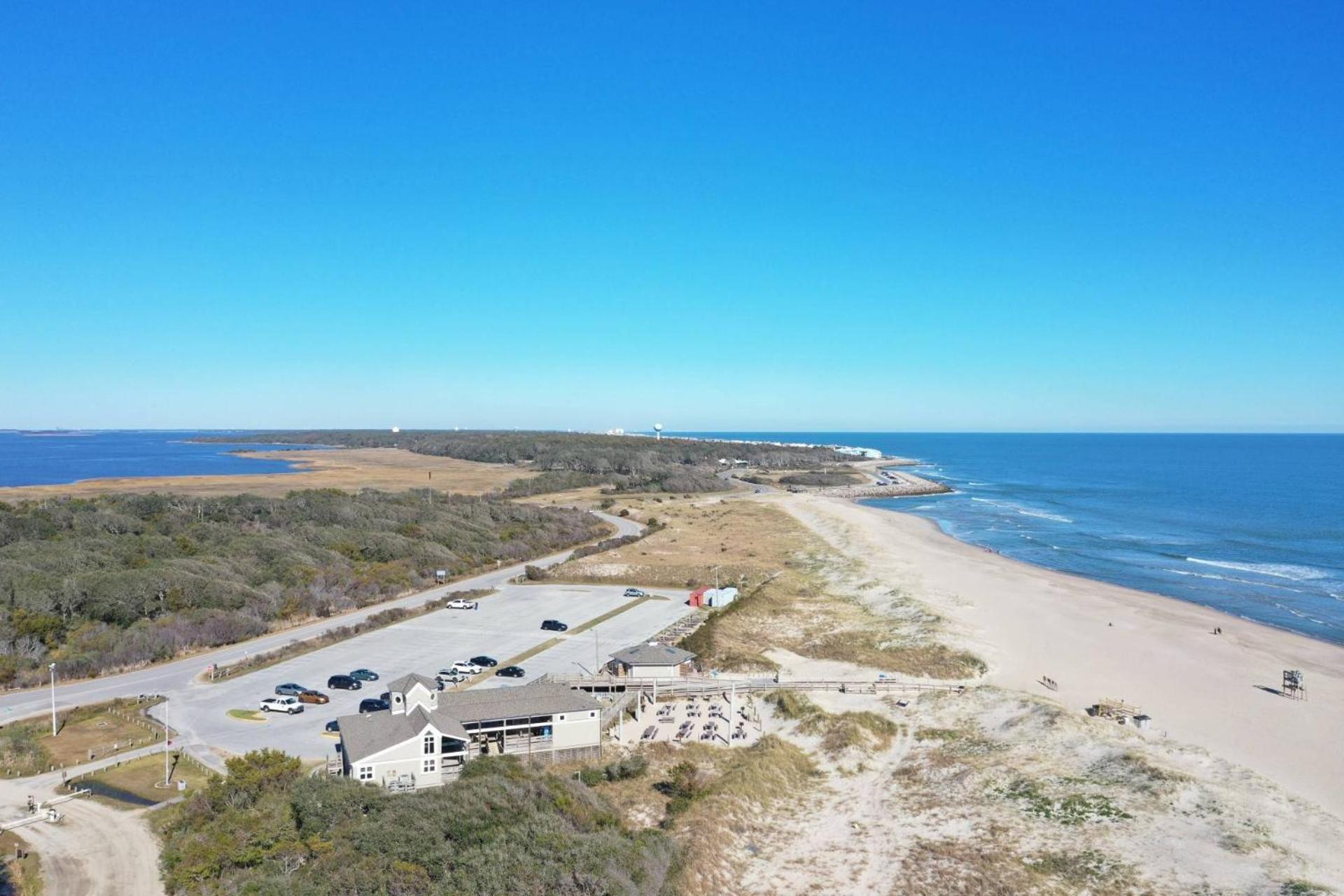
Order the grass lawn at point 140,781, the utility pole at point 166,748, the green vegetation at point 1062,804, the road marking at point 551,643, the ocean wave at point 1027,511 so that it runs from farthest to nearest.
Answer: the ocean wave at point 1027,511 < the road marking at point 551,643 < the utility pole at point 166,748 < the grass lawn at point 140,781 < the green vegetation at point 1062,804

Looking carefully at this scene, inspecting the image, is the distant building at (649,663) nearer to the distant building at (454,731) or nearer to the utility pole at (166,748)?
the distant building at (454,731)

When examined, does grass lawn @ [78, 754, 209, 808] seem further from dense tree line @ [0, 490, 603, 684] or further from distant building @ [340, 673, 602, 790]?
dense tree line @ [0, 490, 603, 684]

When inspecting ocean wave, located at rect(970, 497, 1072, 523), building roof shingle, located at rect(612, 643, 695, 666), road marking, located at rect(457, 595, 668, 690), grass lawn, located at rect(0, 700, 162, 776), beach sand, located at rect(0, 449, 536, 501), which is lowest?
grass lawn, located at rect(0, 700, 162, 776)

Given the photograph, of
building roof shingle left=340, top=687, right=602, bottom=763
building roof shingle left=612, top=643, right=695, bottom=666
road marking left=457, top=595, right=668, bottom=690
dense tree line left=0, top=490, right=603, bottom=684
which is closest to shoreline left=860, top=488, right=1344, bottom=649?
road marking left=457, top=595, right=668, bottom=690

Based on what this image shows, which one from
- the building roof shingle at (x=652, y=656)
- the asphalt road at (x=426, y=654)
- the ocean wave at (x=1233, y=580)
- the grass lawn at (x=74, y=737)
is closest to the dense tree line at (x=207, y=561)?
the grass lawn at (x=74, y=737)

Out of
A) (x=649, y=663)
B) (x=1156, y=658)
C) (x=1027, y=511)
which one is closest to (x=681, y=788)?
(x=649, y=663)

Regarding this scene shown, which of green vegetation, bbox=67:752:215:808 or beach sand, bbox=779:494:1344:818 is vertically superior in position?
beach sand, bbox=779:494:1344:818
